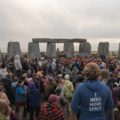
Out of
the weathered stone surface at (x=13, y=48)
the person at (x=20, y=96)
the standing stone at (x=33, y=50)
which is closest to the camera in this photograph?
the person at (x=20, y=96)

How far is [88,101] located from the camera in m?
6.48

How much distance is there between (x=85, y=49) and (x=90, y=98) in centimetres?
4469

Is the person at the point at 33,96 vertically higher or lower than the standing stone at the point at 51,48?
lower

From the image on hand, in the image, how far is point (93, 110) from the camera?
21.2ft

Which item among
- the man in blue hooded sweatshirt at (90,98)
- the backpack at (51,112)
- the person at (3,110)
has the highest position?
the man in blue hooded sweatshirt at (90,98)

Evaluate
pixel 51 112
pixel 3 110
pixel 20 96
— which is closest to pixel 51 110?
pixel 51 112

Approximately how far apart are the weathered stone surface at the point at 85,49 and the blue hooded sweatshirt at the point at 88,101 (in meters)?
44.0

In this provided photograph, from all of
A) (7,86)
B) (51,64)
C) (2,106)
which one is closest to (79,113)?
(2,106)

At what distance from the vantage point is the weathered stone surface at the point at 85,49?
5064 cm

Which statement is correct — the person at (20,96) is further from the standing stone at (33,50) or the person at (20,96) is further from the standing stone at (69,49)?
the standing stone at (69,49)

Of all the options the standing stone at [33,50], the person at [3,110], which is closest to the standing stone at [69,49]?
the standing stone at [33,50]

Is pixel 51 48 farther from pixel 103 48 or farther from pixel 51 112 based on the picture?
pixel 51 112

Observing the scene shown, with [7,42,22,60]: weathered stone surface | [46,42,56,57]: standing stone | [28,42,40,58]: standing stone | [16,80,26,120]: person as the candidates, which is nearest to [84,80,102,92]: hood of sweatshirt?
[16,80,26,120]: person

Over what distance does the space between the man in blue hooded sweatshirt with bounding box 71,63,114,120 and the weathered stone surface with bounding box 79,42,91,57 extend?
44.0 meters
